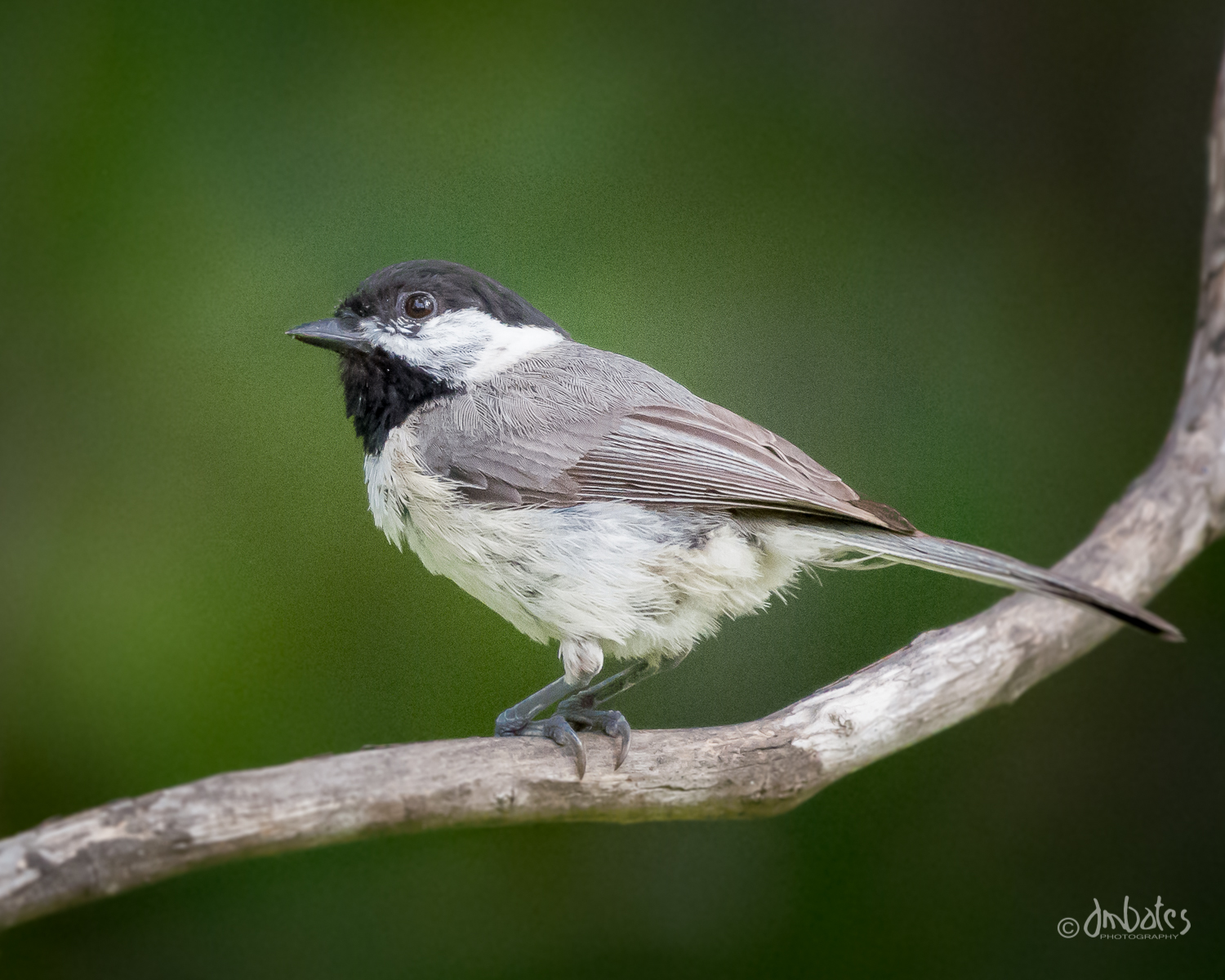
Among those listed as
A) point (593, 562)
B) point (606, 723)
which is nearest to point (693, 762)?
point (606, 723)

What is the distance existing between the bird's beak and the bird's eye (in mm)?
68

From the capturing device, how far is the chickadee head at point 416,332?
55.0 inches

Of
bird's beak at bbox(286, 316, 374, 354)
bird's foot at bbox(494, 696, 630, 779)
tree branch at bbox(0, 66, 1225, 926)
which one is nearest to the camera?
tree branch at bbox(0, 66, 1225, 926)

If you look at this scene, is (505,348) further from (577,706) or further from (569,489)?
(577,706)

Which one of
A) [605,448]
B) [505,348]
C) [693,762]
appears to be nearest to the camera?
[693,762]

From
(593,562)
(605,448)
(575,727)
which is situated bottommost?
(575,727)

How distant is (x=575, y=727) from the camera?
1374 mm

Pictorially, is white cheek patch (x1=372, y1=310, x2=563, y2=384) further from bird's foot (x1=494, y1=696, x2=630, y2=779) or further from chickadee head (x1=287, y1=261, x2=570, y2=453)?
bird's foot (x1=494, y1=696, x2=630, y2=779)

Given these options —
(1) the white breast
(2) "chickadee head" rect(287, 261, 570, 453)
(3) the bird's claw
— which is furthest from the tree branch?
(2) "chickadee head" rect(287, 261, 570, 453)

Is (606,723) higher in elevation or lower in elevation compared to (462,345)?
lower

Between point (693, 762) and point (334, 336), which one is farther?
point (334, 336)

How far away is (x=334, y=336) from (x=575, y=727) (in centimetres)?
57

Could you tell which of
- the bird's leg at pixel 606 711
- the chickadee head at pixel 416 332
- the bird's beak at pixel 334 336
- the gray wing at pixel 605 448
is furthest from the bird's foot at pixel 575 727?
the bird's beak at pixel 334 336

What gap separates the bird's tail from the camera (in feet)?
3.47
